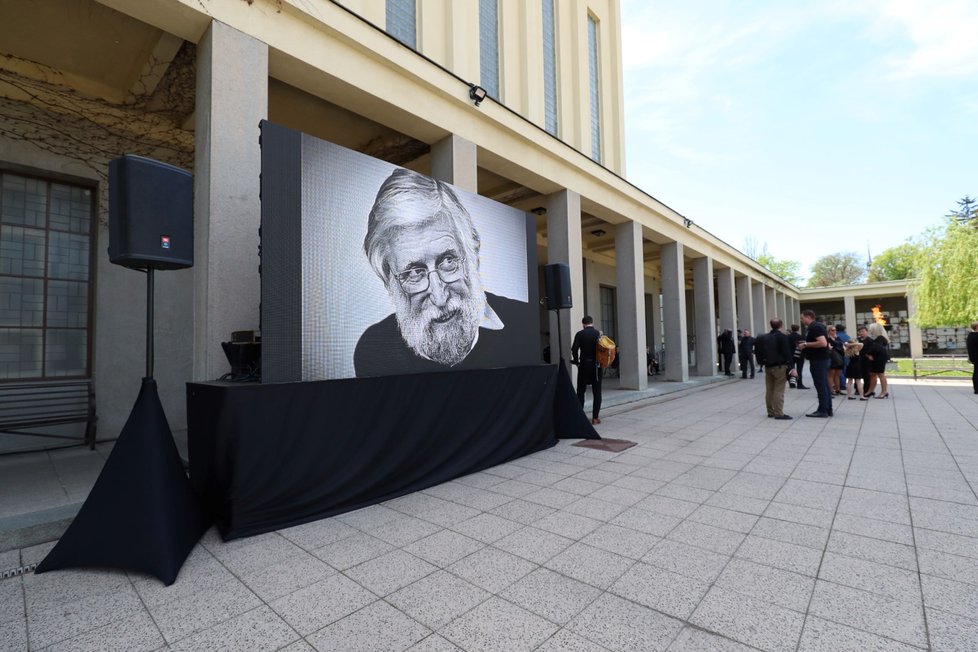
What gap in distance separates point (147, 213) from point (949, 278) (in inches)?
1172

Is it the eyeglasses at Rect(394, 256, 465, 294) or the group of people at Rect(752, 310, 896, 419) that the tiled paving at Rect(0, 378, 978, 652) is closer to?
the eyeglasses at Rect(394, 256, 465, 294)

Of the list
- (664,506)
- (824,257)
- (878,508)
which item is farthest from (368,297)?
(824,257)

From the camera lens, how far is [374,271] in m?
4.43

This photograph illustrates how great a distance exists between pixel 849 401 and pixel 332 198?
37.0 ft

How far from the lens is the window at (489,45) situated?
928cm

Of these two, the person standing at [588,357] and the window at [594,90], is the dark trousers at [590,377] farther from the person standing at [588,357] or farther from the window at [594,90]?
the window at [594,90]

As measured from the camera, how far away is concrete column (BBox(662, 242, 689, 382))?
13516 millimetres

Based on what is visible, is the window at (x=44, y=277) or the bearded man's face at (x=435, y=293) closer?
the bearded man's face at (x=435, y=293)

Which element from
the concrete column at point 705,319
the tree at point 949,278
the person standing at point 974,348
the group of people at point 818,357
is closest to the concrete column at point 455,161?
the group of people at point 818,357

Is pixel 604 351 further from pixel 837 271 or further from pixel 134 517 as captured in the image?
pixel 837 271

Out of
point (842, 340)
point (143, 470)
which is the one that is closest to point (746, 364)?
point (842, 340)

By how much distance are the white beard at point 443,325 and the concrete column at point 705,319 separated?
12.7m

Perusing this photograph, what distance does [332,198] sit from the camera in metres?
4.15

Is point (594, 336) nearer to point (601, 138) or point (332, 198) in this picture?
point (332, 198)
